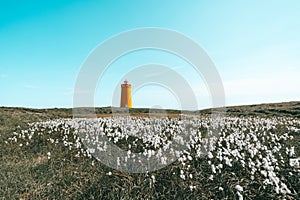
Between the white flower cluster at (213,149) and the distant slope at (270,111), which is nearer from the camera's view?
the white flower cluster at (213,149)

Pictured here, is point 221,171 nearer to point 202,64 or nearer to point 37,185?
point 37,185

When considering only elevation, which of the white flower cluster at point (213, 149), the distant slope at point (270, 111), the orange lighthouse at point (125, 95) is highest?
the orange lighthouse at point (125, 95)

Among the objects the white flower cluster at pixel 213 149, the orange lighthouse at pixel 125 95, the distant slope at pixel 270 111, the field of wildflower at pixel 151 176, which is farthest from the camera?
the orange lighthouse at pixel 125 95

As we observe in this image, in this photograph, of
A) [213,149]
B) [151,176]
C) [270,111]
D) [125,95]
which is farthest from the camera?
[125,95]

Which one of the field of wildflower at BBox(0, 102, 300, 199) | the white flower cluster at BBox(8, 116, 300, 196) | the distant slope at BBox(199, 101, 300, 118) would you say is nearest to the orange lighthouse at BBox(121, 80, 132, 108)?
the distant slope at BBox(199, 101, 300, 118)

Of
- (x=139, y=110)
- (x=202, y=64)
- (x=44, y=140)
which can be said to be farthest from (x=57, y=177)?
(x=139, y=110)

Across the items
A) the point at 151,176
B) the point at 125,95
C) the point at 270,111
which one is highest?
the point at 125,95

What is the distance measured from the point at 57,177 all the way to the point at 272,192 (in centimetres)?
411

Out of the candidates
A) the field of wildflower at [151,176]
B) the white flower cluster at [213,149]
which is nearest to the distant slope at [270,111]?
the white flower cluster at [213,149]

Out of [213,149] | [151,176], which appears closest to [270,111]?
[213,149]

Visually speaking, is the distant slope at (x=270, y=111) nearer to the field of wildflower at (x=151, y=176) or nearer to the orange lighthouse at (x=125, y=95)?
the orange lighthouse at (x=125, y=95)

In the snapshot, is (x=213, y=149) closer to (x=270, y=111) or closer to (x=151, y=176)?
(x=151, y=176)

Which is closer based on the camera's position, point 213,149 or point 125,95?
point 213,149

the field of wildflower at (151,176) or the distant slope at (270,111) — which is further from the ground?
the distant slope at (270,111)
